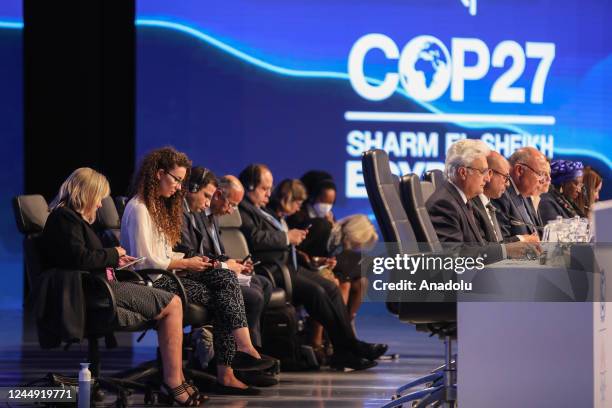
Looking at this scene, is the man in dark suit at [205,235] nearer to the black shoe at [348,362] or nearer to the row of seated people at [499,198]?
the black shoe at [348,362]

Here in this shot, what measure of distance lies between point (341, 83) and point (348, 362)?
12.4ft

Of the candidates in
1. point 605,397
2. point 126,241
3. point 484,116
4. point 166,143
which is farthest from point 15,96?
point 605,397

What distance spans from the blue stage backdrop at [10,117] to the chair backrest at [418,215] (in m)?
5.64

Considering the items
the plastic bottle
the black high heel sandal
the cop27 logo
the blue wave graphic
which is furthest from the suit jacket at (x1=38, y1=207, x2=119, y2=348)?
the cop27 logo

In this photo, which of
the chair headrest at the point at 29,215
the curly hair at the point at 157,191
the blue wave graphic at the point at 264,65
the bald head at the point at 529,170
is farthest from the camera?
the blue wave graphic at the point at 264,65

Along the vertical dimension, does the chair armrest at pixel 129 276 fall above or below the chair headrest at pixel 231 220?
below

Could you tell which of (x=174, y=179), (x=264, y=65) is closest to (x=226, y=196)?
(x=174, y=179)

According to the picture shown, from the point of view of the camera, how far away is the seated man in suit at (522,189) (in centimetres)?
554

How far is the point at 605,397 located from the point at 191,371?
2283 millimetres

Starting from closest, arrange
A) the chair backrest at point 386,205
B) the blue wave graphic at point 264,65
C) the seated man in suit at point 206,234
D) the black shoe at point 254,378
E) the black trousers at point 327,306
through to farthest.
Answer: the chair backrest at point 386,205, the black shoe at point 254,378, the seated man in suit at point 206,234, the black trousers at point 327,306, the blue wave graphic at point 264,65

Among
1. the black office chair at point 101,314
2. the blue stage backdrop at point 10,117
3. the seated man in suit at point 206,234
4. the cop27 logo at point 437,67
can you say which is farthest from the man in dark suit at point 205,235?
the blue stage backdrop at point 10,117

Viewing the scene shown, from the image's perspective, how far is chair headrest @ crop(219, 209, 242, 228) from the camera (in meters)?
6.21

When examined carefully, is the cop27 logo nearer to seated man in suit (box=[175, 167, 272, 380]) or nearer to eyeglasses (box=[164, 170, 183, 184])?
seated man in suit (box=[175, 167, 272, 380])

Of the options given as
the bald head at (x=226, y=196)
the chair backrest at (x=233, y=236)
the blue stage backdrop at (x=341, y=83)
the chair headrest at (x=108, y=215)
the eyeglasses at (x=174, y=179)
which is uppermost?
the blue stage backdrop at (x=341, y=83)
